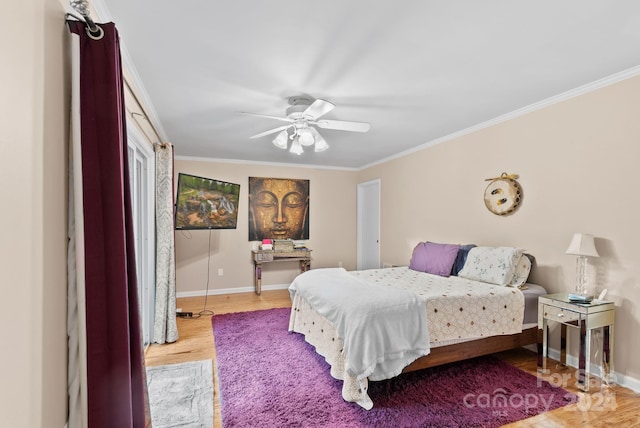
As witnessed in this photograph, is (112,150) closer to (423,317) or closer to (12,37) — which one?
(12,37)

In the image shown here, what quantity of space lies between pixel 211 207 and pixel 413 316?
3.53 m

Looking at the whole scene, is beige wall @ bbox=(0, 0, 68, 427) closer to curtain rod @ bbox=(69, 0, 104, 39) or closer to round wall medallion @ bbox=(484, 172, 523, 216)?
curtain rod @ bbox=(69, 0, 104, 39)

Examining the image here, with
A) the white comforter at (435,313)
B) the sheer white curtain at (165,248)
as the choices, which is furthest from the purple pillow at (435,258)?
the sheer white curtain at (165,248)

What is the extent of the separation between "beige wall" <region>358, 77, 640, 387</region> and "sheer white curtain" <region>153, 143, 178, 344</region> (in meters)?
3.31

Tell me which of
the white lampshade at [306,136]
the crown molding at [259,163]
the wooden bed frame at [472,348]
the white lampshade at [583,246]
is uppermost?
the crown molding at [259,163]

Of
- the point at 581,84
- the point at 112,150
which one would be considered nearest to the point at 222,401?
→ the point at 112,150

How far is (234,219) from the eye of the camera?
4840 millimetres

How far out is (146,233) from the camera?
328 cm

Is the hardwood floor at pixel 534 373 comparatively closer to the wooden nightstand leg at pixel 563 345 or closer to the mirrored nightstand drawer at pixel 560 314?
the wooden nightstand leg at pixel 563 345

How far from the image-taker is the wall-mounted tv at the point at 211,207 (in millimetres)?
4672

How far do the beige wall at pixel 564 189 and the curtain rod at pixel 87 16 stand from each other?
11.3ft

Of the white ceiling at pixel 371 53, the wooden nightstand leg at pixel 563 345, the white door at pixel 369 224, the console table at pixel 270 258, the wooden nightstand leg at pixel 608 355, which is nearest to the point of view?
the white ceiling at pixel 371 53

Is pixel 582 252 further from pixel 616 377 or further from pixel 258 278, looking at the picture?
pixel 258 278

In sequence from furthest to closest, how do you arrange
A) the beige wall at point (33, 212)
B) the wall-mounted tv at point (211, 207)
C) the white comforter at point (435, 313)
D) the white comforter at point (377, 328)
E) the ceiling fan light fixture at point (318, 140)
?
the wall-mounted tv at point (211, 207) < the ceiling fan light fixture at point (318, 140) < the white comforter at point (435, 313) < the white comforter at point (377, 328) < the beige wall at point (33, 212)
